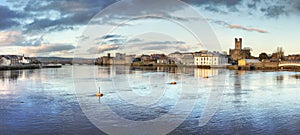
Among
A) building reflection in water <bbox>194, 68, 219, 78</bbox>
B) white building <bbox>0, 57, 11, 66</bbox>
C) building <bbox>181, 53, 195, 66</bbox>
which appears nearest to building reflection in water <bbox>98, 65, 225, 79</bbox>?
building reflection in water <bbox>194, 68, 219, 78</bbox>

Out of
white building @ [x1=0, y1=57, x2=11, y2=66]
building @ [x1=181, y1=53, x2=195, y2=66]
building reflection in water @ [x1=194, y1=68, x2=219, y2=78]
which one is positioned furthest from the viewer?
building @ [x1=181, y1=53, x2=195, y2=66]

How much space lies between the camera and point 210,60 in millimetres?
66625

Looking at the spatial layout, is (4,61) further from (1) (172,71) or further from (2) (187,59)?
(2) (187,59)

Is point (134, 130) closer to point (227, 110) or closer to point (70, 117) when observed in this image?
point (70, 117)

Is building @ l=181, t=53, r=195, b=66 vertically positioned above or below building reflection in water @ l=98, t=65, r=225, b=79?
above

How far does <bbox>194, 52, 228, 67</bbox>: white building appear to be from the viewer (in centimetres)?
6656

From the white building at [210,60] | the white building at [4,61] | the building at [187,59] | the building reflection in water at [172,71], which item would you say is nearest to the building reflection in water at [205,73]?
the building reflection in water at [172,71]

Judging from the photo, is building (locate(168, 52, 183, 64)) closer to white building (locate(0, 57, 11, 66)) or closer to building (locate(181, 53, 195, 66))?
building (locate(181, 53, 195, 66))

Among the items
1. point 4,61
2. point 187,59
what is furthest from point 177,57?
point 4,61

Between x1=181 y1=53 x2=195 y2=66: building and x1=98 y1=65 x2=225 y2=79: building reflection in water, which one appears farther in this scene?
x1=181 y1=53 x2=195 y2=66: building

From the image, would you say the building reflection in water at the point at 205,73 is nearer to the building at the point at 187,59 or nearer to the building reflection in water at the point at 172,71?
the building reflection in water at the point at 172,71

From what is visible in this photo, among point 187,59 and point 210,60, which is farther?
point 187,59

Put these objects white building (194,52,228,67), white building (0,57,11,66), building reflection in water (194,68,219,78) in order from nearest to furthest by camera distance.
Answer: building reflection in water (194,68,219,78), white building (0,57,11,66), white building (194,52,228,67)

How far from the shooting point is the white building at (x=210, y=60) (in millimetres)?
66562
